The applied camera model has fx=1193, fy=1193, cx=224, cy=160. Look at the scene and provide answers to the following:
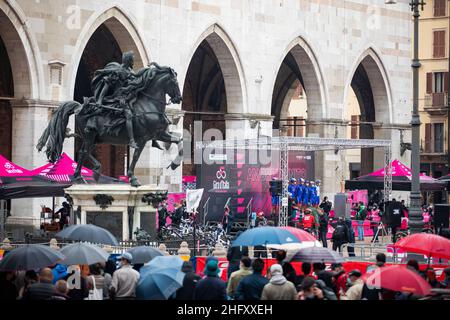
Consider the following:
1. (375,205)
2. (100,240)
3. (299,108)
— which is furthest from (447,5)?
(100,240)

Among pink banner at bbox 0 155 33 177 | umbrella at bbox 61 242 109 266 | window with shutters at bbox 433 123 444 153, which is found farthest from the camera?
window with shutters at bbox 433 123 444 153

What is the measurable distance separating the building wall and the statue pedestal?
11050mm

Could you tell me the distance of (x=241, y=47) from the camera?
45344 mm

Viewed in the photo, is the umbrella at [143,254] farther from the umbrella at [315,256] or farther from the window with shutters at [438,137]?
the window with shutters at [438,137]

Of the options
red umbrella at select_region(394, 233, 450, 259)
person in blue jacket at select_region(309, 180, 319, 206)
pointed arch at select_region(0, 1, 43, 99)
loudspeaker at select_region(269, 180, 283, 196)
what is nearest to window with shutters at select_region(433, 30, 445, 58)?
person in blue jacket at select_region(309, 180, 319, 206)

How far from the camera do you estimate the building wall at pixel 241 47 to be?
37.4m

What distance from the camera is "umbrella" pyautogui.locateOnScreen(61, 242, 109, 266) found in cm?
1706

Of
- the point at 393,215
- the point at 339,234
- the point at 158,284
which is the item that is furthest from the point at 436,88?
the point at 158,284

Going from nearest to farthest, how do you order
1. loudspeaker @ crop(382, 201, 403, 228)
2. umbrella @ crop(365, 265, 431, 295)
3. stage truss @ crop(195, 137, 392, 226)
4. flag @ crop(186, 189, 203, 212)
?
umbrella @ crop(365, 265, 431, 295)
flag @ crop(186, 189, 203, 212)
stage truss @ crop(195, 137, 392, 226)
loudspeaker @ crop(382, 201, 403, 228)

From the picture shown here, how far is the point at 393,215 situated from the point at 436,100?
32010mm

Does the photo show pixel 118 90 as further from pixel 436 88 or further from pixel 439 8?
pixel 439 8

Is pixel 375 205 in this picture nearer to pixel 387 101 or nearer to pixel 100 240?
pixel 387 101

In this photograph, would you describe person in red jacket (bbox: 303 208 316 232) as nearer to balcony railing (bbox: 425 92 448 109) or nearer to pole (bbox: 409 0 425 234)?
pole (bbox: 409 0 425 234)

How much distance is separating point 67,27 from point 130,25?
307 cm
